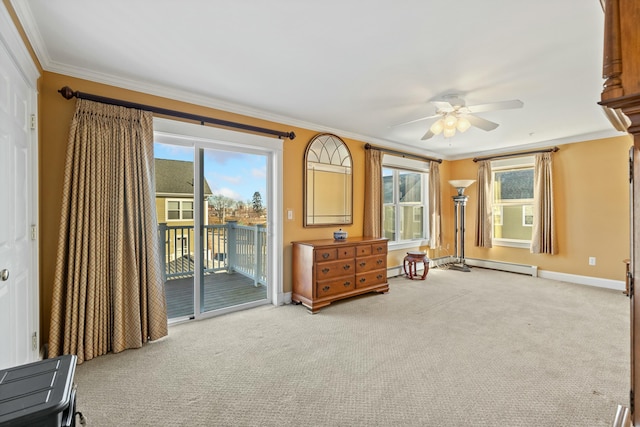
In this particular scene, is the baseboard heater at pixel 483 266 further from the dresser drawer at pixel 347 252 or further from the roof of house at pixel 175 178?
the roof of house at pixel 175 178

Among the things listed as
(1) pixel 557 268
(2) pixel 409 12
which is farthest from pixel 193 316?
(1) pixel 557 268

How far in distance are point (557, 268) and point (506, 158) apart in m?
2.14

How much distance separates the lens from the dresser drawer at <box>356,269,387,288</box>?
3947 millimetres

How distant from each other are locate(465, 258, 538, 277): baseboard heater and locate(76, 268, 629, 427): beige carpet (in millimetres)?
1696

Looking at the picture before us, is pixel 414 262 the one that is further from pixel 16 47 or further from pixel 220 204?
pixel 16 47

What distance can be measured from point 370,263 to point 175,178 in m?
2.74

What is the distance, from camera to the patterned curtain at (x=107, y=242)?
7.54 ft

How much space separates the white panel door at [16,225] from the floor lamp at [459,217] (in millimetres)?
5930

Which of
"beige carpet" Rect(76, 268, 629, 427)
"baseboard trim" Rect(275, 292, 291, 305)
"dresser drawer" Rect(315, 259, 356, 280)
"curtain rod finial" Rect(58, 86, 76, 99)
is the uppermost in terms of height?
"curtain rod finial" Rect(58, 86, 76, 99)

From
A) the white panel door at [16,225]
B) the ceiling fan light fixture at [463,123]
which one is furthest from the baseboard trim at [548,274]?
the white panel door at [16,225]

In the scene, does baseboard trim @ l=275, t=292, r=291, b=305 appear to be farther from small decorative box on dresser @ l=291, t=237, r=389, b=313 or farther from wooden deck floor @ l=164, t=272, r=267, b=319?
wooden deck floor @ l=164, t=272, r=267, b=319

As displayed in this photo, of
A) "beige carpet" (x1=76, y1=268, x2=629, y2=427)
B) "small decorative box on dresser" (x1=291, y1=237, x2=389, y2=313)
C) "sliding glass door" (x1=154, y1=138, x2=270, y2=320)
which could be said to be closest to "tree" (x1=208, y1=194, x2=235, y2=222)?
"sliding glass door" (x1=154, y1=138, x2=270, y2=320)

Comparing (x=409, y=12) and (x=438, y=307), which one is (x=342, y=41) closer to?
(x=409, y=12)

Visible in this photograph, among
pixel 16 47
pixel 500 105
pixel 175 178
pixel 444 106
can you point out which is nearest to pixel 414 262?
pixel 444 106
